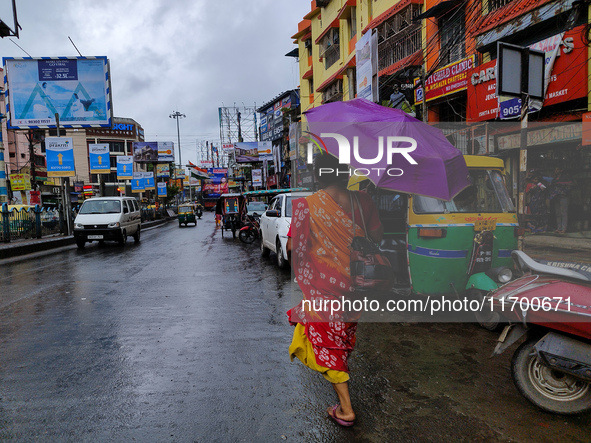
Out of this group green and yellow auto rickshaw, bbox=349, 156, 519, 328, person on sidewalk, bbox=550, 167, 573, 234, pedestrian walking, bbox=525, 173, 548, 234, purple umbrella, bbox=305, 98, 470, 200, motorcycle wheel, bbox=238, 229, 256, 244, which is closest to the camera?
purple umbrella, bbox=305, 98, 470, 200

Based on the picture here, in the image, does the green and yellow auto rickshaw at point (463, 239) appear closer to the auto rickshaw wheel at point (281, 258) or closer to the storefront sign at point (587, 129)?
the auto rickshaw wheel at point (281, 258)

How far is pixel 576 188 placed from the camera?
11.3 m

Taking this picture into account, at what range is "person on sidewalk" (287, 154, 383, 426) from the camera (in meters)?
2.82

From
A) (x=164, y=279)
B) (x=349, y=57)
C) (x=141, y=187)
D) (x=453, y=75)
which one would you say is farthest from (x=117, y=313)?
(x=141, y=187)


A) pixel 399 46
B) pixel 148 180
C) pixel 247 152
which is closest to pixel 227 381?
pixel 399 46

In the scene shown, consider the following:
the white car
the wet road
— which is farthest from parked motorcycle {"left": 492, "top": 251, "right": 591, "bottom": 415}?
the white car

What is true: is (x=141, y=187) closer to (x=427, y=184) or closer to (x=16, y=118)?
(x=16, y=118)

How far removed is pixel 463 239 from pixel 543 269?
1605 mm

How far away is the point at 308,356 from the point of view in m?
2.93

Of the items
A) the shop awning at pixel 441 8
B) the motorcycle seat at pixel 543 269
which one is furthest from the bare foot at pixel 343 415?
the shop awning at pixel 441 8

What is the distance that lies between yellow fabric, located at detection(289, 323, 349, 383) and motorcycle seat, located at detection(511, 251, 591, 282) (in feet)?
5.48

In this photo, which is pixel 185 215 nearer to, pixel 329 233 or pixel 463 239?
pixel 463 239

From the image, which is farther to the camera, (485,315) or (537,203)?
(537,203)

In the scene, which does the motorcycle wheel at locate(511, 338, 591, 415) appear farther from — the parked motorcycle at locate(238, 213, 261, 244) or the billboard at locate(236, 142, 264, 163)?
the billboard at locate(236, 142, 264, 163)
